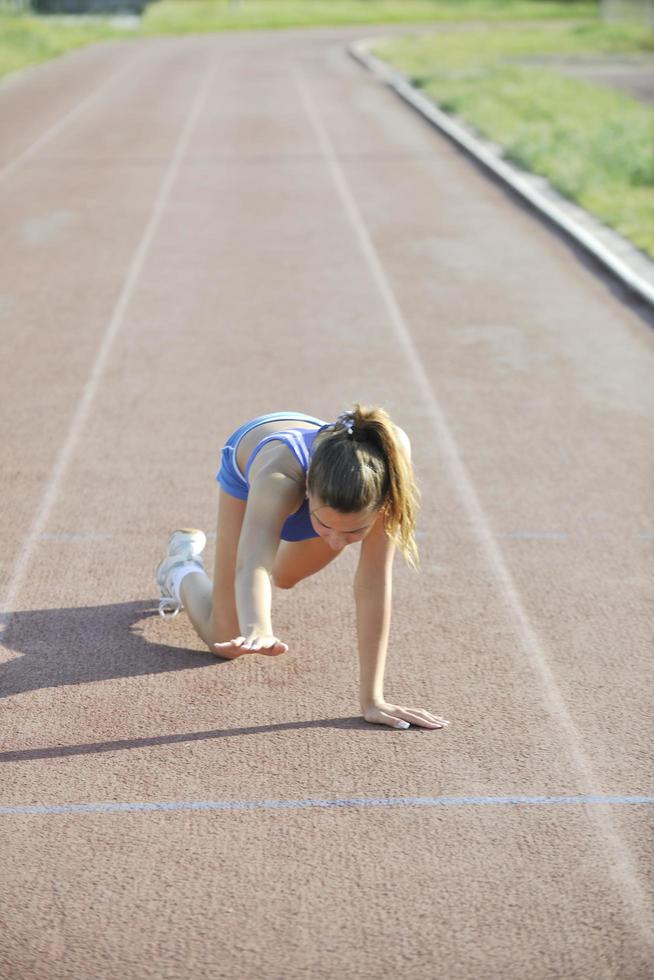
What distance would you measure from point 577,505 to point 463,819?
3098 millimetres

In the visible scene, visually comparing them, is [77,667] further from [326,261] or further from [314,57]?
[314,57]

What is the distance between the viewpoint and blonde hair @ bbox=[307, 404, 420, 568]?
152 inches

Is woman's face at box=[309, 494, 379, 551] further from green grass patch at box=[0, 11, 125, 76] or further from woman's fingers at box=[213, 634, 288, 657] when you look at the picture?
green grass patch at box=[0, 11, 125, 76]

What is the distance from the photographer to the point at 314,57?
37.1 m

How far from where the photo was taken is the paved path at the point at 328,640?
3656 millimetres

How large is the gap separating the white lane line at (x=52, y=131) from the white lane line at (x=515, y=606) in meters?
7.09

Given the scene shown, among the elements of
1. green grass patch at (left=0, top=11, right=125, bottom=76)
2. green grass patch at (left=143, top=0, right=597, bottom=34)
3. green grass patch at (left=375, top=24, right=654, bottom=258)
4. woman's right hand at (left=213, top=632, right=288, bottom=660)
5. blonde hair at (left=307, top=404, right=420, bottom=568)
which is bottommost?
green grass patch at (left=143, top=0, right=597, bottom=34)

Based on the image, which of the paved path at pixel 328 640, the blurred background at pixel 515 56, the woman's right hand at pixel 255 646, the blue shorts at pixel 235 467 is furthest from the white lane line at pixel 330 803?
the blurred background at pixel 515 56

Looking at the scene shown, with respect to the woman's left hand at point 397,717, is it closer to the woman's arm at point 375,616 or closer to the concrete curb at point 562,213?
the woman's arm at point 375,616

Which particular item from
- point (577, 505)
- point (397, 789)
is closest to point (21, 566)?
point (397, 789)

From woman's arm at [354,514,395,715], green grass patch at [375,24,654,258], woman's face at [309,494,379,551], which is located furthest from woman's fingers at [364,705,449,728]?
green grass patch at [375,24,654,258]

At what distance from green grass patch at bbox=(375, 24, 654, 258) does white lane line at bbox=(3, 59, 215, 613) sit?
5.00 metres

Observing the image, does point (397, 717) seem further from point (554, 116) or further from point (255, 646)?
point (554, 116)

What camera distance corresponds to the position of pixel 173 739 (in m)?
4.58
